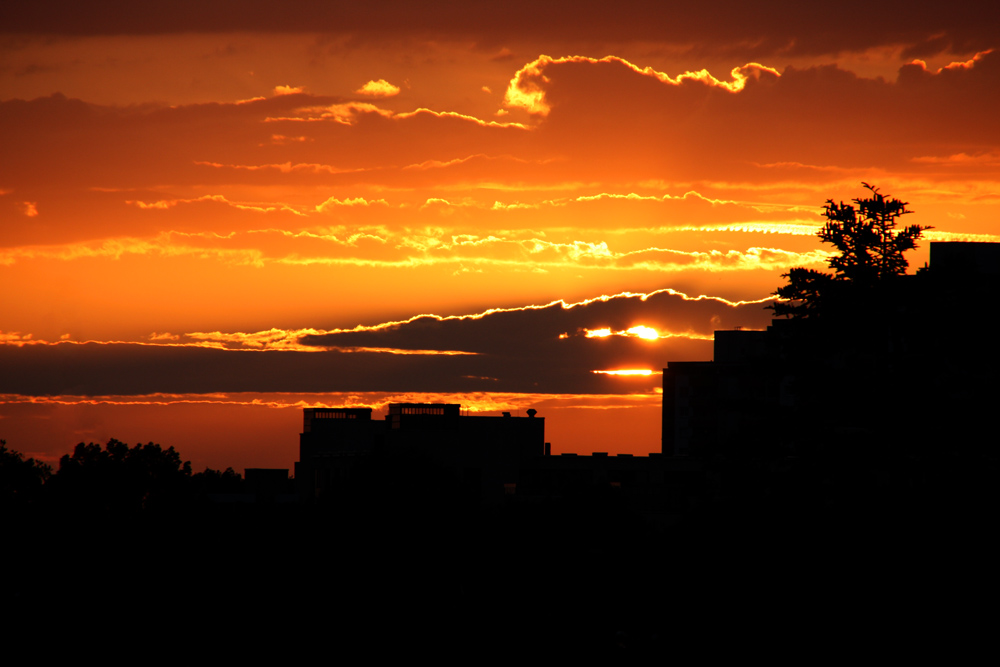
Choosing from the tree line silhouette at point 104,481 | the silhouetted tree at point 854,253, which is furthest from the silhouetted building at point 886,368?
the tree line silhouette at point 104,481

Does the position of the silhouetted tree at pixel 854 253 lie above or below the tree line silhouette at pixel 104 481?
above

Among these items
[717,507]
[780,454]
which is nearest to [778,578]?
[717,507]

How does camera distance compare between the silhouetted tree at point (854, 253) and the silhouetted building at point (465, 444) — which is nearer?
the silhouetted tree at point (854, 253)

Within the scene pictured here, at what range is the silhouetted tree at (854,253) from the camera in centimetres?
5925

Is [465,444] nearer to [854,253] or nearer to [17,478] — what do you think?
[17,478]

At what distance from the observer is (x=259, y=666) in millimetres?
50219

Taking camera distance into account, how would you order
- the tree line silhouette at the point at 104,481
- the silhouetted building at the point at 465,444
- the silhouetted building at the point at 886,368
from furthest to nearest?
1. the silhouetted building at the point at 465,444
2. the tree line silhouette at the point at 104,481
3. the silhouetted building at the point at 886,368

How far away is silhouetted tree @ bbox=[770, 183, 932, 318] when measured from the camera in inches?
2333

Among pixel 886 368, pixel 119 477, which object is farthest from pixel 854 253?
pixel 119 477

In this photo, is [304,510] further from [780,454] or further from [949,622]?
[949,622]

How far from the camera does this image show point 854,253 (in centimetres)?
6103

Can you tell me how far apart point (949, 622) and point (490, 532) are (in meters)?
50.3

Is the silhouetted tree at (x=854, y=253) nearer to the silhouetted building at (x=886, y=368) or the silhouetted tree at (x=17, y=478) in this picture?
the silhouetted building at (x=886, y=368)

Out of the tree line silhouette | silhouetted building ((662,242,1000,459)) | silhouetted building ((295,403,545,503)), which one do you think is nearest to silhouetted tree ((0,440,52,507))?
the tree line silhouette
